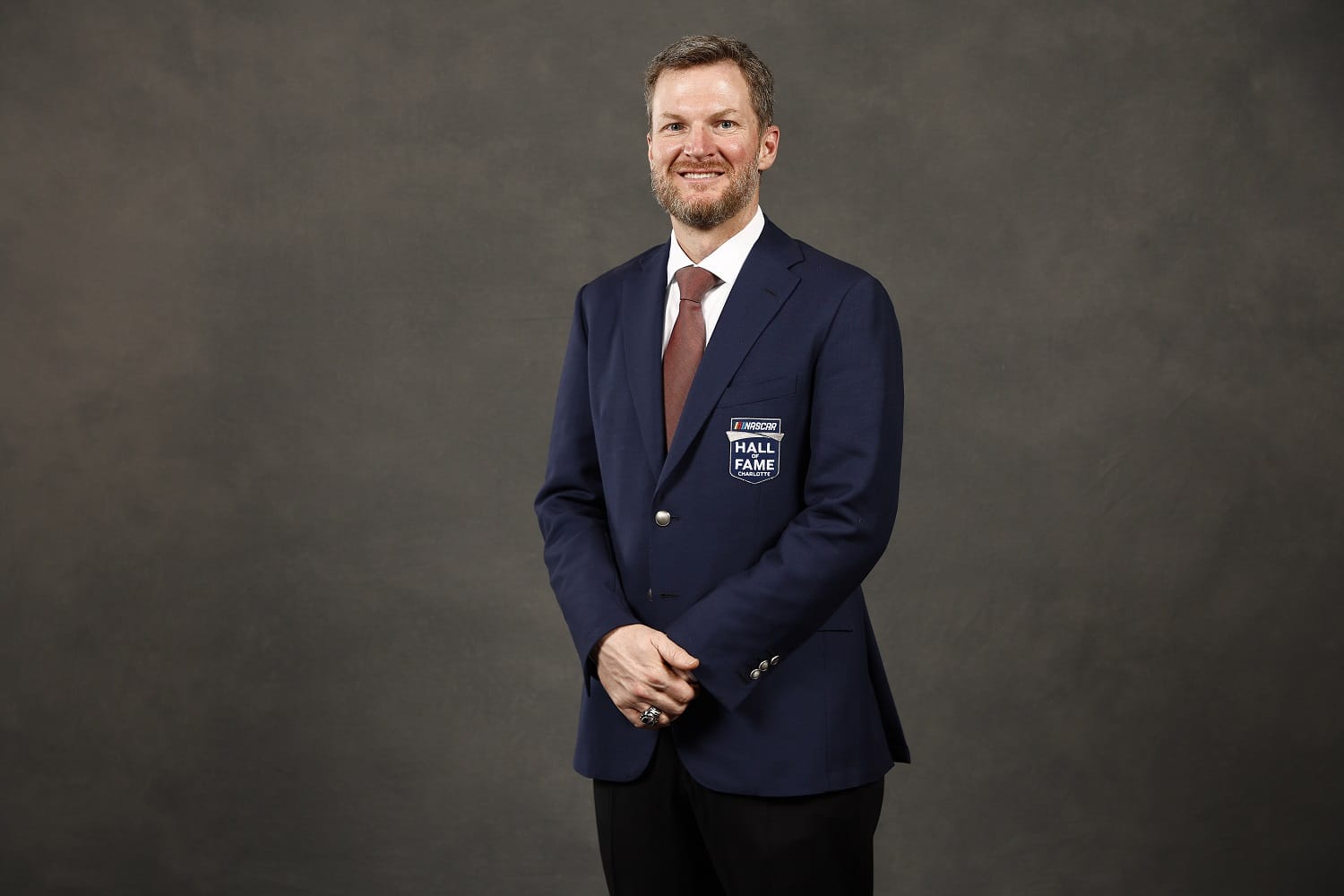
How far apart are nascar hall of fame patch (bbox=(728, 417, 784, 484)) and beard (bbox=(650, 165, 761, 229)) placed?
329 mm

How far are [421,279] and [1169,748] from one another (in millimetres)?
2370

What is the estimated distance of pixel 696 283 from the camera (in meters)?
2.05

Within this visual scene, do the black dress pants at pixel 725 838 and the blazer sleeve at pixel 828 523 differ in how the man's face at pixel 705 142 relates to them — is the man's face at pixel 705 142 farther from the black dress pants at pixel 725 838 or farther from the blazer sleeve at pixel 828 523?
the black dress pants at pixel 725 838

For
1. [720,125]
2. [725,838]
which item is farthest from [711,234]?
[725,838]

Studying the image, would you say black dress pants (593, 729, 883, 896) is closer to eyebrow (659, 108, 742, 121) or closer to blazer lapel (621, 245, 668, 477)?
blazer lapel (621, 245, 668, 477)

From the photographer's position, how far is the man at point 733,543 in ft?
6.22

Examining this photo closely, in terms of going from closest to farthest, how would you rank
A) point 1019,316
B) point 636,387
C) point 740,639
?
1. point 740,639
2. point 636,387
3. point 1019,316

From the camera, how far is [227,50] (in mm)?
3426

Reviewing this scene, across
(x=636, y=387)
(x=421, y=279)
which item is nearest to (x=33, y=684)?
(x=421, y=279)

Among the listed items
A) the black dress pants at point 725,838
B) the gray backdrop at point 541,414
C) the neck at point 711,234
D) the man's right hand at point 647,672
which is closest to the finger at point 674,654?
the man's right hand at point 647,672

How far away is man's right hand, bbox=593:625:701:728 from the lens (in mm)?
1874

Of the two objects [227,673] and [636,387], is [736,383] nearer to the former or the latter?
→ [636,387]

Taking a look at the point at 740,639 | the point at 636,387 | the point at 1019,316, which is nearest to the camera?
the point at 740,639

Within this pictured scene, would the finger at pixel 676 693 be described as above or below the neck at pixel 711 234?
below
